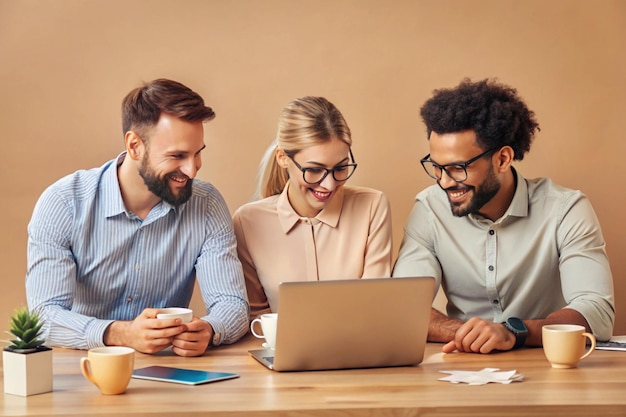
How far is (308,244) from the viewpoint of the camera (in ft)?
9.17

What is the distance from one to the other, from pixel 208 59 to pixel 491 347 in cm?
197

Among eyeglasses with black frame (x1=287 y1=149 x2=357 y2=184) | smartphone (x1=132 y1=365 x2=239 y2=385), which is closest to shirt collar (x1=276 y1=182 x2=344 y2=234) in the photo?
eyeglasses with black frame (x1=287 y1=149 x2=357 y2=184)

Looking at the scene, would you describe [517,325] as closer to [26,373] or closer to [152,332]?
[152,332]

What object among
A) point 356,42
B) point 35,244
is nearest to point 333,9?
point 356,42

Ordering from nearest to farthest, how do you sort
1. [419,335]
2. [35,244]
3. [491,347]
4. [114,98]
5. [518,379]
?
[518,379] < [419,335] < [491,347] < [35,244] < [114,98]

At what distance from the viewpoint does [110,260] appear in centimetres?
253

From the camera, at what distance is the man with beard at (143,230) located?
2404mm

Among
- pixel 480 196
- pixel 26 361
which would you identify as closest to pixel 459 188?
pixel 480 196

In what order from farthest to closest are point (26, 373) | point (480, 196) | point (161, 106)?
point (480, 196)
point (161, 106)
point (26, 373)

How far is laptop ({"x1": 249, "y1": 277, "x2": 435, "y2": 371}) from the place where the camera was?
176 cm

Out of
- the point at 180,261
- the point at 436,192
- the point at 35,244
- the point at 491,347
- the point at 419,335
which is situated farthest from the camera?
the point at 436,192

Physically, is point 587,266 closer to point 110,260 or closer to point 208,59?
point 110,260

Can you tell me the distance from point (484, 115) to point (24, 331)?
1673 mm

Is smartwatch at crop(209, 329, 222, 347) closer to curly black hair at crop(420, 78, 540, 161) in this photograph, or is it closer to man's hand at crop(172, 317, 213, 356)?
man's hand at crop(172, 317, 213, 356)
